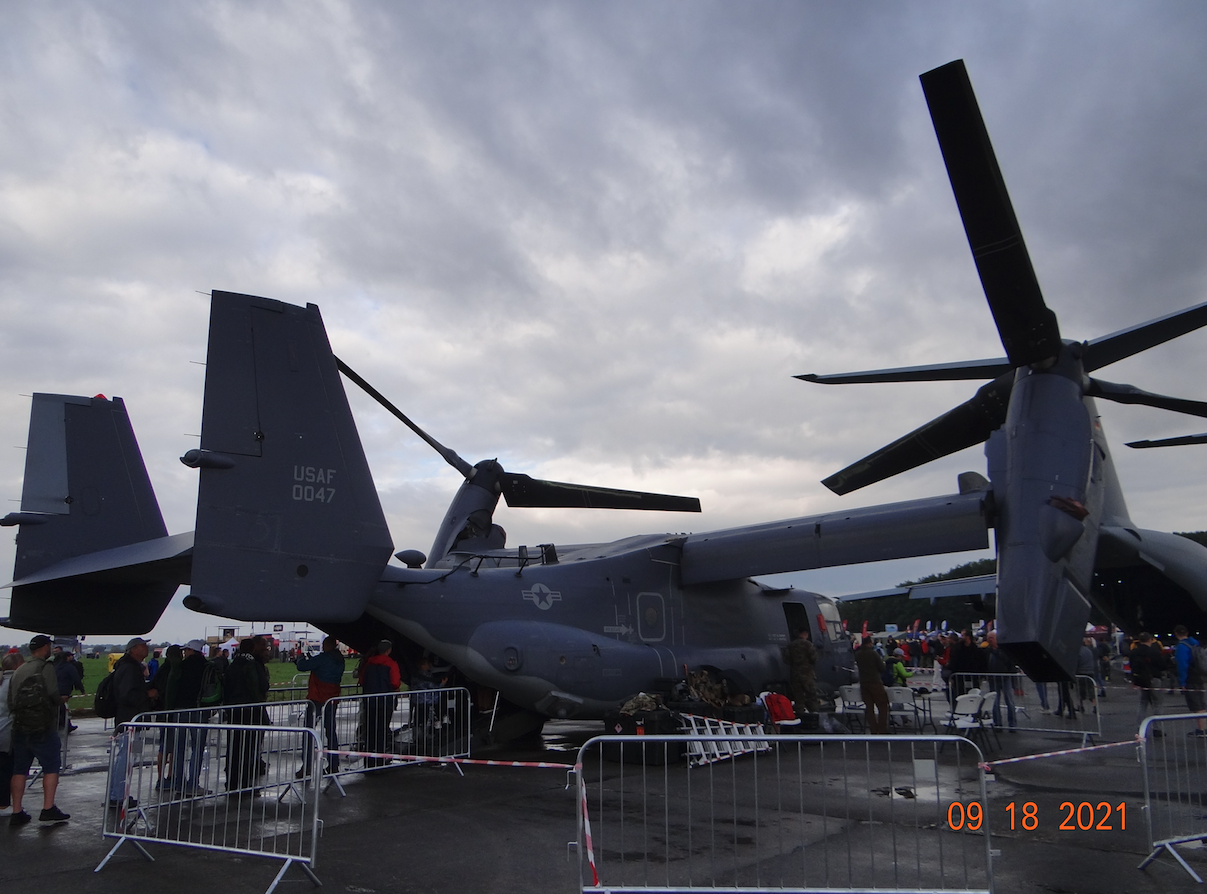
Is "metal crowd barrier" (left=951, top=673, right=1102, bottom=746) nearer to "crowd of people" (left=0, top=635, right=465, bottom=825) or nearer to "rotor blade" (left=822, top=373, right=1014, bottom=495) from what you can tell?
"rotor blade" (left=822, top=373, right=1014, bottom=495)

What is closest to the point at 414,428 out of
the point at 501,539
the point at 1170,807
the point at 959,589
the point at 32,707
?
the point at 501,539

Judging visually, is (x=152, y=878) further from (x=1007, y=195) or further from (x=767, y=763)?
(x=1007, y=195)

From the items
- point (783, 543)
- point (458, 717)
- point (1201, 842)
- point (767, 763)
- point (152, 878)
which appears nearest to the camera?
point (152, 878)

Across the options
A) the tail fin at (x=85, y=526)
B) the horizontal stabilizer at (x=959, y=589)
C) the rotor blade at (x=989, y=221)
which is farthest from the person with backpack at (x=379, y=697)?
the horizontal stabilizer at (x=959, y=589)

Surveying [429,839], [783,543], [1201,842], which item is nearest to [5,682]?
[429,839]

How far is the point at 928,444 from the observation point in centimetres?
1438

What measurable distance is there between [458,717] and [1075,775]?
774 centimetres

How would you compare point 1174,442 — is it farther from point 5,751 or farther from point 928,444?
point 5,751

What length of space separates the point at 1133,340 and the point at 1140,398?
124 cm

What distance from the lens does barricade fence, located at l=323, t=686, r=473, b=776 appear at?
9.84 m

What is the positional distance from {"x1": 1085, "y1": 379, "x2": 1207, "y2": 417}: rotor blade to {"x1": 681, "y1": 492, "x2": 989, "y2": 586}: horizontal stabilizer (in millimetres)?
2759

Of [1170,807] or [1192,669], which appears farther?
[1192,669]

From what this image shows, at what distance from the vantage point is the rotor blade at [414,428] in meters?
11.8

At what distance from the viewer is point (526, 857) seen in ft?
20.2
